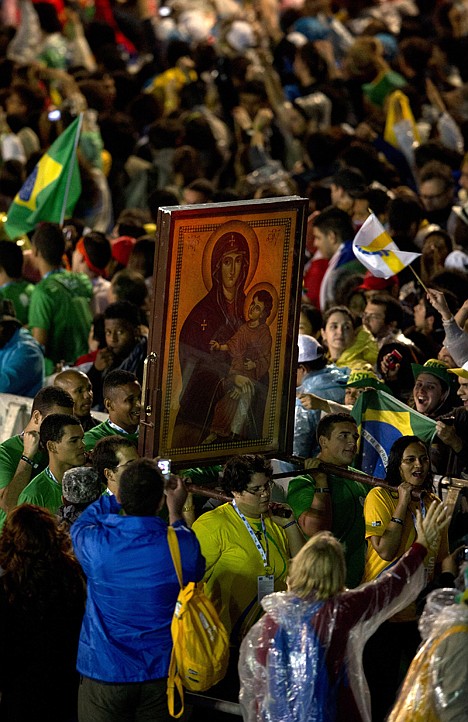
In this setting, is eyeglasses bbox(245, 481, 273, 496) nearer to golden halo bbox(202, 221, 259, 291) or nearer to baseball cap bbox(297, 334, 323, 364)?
golden halo bbox(202, 221, 259, 291)

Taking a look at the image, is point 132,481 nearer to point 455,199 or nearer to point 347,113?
point 455,199

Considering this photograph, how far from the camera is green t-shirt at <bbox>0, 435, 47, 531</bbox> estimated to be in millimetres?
8477

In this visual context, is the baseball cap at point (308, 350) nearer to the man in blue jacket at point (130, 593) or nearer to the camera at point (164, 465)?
the camera at point (164, 465)

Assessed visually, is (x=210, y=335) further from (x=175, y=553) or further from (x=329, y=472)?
(x=175, y=553)

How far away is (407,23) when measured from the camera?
19953 millimetres

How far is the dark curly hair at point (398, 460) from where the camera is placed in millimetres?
8122

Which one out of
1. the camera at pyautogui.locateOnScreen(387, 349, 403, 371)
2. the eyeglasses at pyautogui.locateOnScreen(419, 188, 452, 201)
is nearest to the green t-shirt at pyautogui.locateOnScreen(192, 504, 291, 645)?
the camera at pyautogui.locateOnScreen(387, 349, 403, 371)

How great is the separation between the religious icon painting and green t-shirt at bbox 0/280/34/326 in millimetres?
4345

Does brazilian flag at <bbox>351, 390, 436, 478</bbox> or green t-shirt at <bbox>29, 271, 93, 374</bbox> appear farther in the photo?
green t-shirt at <bbox>29, 271, 93, 374</bbox>

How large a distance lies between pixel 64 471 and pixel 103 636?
5.10 ft

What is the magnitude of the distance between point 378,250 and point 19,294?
3445 millimetres

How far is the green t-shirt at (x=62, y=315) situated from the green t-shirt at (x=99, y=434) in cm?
270

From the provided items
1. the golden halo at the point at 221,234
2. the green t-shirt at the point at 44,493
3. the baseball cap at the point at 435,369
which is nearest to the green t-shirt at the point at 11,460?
the green t-shirt at the point at 44,493

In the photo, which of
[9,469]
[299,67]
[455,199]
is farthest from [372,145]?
[9,469]
